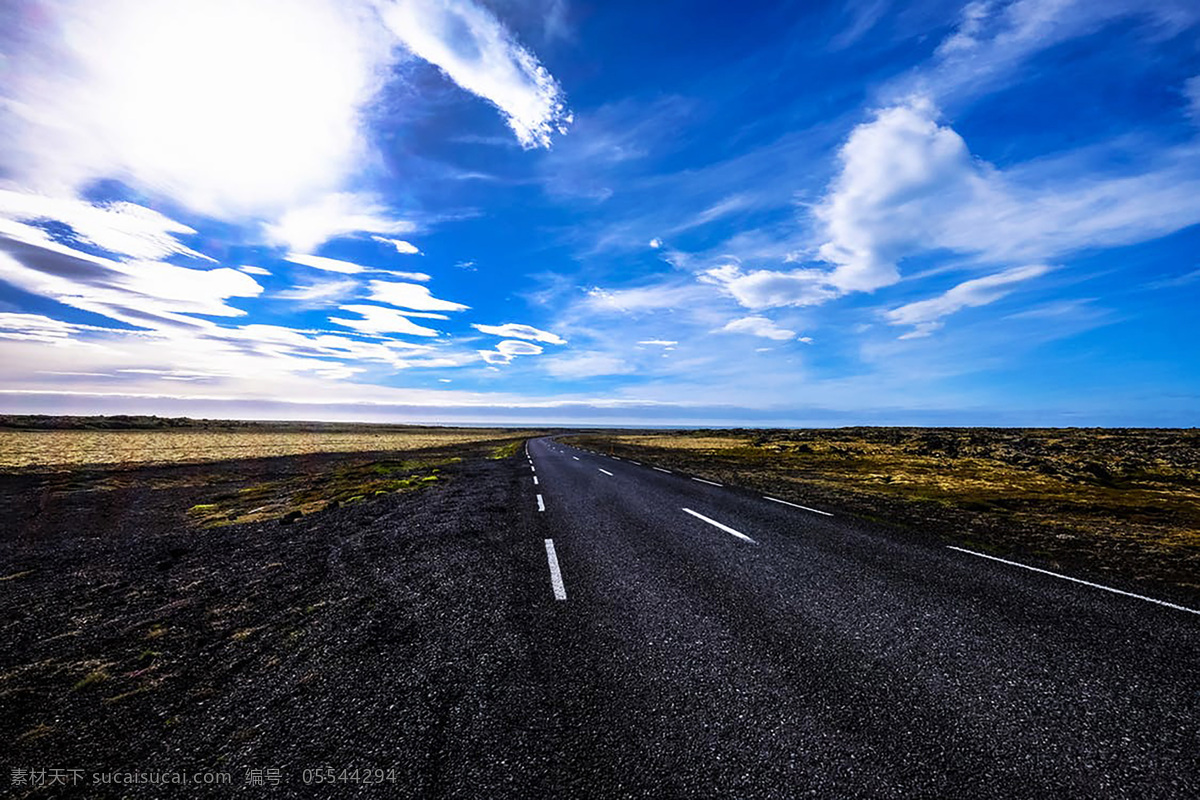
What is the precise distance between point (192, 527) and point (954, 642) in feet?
51.8

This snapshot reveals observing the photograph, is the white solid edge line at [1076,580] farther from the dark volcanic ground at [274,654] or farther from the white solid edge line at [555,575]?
the dark volcanic ground at [274,654]

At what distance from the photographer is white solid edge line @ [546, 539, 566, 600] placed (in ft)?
20.4

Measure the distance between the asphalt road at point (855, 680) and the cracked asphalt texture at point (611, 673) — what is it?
0.08ft

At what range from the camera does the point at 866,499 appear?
50.2 feet

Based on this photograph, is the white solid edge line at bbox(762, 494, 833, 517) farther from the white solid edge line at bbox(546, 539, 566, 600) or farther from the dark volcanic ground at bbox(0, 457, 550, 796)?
the dark volcanic ground at bbox(0, 457, 550, 796)

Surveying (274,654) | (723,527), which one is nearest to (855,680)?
(274,654)

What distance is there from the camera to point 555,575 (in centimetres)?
696

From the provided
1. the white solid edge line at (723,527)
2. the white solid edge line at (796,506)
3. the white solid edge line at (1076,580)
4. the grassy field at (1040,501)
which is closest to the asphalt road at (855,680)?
the white solid edge line at (1076,580)

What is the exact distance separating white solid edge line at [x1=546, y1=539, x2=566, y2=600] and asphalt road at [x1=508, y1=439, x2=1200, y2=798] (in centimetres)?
5

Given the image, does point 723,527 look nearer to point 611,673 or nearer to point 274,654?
point 611,673

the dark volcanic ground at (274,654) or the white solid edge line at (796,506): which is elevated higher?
the white solid edge line at (796,506)

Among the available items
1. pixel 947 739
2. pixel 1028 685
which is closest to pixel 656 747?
pixel 947 739

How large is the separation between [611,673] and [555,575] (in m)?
2.86

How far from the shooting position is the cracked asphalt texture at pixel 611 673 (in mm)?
3041
